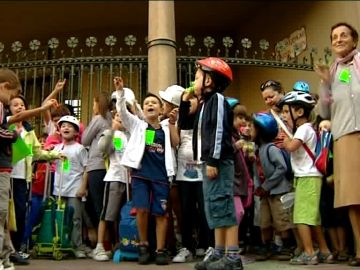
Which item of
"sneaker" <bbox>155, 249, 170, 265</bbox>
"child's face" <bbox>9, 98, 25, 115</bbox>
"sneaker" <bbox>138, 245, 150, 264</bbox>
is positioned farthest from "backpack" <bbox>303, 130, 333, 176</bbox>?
"child's face" <bbox>9, 98, 25, 115</bbox>

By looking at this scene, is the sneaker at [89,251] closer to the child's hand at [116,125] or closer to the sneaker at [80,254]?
the sneaker at [80,254]

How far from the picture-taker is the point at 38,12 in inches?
486

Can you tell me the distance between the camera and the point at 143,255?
15.5 feet

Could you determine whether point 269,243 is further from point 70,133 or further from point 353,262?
point 70,133

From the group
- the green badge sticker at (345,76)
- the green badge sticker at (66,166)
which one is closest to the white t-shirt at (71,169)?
the green badge sticker at (66,166)

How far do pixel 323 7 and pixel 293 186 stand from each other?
6.67m

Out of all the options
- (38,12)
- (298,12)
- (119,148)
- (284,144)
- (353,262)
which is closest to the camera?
(353,262)

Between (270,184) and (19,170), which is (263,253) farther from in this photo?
(19,170)

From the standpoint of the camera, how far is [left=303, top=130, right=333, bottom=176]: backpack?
4.88 metres

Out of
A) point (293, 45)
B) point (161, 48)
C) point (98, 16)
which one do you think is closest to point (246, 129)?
point (161, 48)

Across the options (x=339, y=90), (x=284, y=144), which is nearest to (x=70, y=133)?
(x=284, y=144)

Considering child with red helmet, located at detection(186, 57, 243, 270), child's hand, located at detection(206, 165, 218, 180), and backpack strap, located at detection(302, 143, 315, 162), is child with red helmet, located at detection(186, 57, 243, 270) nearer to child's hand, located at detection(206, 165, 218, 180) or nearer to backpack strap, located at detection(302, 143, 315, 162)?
child's hand, located at detection(206, 165, 218, 180)

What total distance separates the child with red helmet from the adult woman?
1.03 metres

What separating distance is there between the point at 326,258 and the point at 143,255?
5.63 ft
